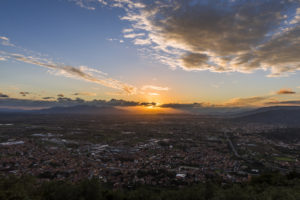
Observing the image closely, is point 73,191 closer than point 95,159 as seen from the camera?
Yes

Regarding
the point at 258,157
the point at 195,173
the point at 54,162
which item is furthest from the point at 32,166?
the point at 258,157

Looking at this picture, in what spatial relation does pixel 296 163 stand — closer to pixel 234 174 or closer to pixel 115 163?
pixel 234 174

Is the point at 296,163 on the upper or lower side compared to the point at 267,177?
lower

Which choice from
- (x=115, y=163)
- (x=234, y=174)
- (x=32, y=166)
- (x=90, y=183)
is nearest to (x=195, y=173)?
(x=234, y=174)

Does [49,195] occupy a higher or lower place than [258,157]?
higher

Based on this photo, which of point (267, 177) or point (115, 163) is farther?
point (115, 163)

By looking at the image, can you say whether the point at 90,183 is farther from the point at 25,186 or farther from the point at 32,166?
the point at 32,166

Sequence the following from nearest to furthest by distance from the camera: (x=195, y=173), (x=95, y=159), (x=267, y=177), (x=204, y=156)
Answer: (x=267, y=177) < (x=195, y=173) < (x=95, y=159) < (x=204, y=156)

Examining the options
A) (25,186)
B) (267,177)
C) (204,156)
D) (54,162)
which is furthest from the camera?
(204,156)

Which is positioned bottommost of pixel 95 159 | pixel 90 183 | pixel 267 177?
pixel 95 159
